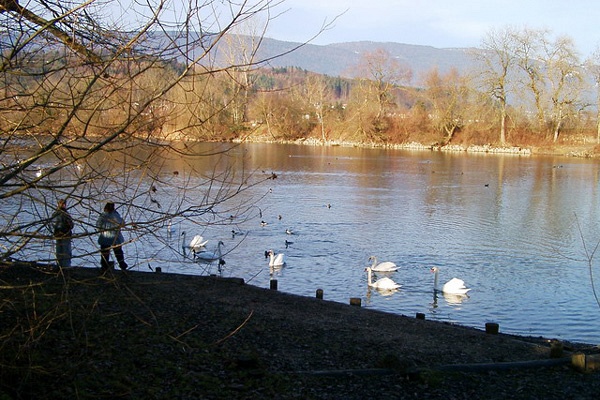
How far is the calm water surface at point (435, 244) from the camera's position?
1327cm

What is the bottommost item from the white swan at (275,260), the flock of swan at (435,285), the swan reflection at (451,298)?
the swan reflection at (451,298)

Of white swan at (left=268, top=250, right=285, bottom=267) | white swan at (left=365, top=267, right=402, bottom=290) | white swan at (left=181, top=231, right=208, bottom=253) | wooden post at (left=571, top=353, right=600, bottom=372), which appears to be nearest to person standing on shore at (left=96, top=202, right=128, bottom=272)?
wooden post at (left=571, top=353, right=600, bottom=372)

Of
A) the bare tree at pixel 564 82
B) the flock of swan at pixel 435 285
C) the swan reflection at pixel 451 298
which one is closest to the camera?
the swan reflection at pixel 451 298

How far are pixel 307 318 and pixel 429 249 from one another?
10.0 m

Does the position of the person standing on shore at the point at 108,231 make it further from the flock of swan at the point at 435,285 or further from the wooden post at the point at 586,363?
the flock of swan at the point at 435,285

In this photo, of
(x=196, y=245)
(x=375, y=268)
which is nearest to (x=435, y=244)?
(x=375, y=268)

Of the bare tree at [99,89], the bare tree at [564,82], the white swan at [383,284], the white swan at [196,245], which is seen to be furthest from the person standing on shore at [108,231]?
the bare tree at [564,82]

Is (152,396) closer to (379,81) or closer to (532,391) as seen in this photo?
(532,391)

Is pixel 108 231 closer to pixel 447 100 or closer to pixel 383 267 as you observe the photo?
pixel 383 267

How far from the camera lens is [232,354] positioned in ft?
22.3

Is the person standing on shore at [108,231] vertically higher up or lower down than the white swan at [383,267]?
higher up

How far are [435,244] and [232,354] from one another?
13.6 metres

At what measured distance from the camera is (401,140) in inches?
2837

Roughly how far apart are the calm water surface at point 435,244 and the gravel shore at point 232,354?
2.96 feet
